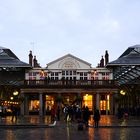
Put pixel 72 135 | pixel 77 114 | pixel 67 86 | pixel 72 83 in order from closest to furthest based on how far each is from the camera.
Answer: pixel 72 135
pixel 77 114
pixel 67 86
pixel 72 83

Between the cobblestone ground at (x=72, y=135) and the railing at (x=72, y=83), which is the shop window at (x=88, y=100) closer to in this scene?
the railing at (x=72, y=83)

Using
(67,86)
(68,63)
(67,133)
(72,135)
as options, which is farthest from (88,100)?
(72,135)

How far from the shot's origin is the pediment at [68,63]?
222 feet

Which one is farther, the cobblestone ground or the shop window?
the shop window

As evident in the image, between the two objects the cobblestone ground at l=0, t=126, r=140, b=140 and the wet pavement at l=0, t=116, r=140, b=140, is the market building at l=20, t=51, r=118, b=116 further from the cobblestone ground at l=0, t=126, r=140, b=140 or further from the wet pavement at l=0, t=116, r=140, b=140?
the cobblestone ground at l=0, t=126, r=140, b=140

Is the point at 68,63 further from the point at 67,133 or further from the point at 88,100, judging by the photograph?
the point at 67,133

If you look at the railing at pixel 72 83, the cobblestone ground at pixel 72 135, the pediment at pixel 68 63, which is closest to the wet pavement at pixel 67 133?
the cobblestone ground at pixel 72 135

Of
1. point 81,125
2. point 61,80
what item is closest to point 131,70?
point 61,80

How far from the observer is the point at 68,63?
6781 cm

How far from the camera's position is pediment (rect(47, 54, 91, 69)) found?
222ft

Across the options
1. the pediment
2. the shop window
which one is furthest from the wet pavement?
the shop window

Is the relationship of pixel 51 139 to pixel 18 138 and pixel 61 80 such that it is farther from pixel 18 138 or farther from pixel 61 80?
pixel 61 80

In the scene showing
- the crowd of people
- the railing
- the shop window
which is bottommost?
the crowd of people

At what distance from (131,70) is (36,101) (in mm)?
17434
